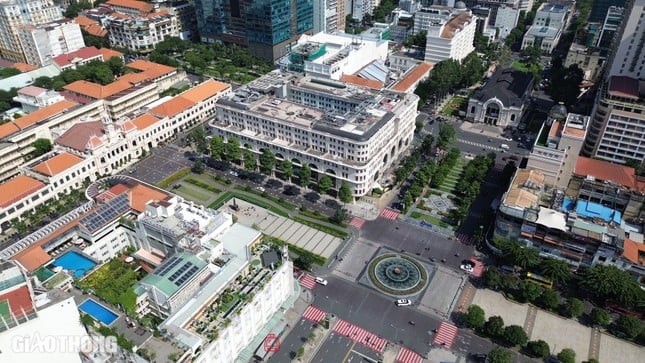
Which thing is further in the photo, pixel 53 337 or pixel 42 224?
pixel 42 224

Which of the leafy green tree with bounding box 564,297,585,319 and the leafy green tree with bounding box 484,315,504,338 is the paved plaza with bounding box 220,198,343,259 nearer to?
the leafy green tree with bounding box 484,315,504,338

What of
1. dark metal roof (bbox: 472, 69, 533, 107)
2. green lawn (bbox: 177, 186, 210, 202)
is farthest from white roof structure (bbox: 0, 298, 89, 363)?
dark metal roof (bbox: 472, 69, 533, 107)

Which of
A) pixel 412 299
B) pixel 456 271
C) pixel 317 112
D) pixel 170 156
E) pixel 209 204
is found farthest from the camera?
pixel 170 156

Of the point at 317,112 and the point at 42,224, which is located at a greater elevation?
the point at 317,112

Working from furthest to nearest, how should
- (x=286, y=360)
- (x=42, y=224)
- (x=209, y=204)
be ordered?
(x=209, y=204), (x=42, y=224), (x=286, y=360)

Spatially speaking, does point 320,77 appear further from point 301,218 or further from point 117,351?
point 117,351

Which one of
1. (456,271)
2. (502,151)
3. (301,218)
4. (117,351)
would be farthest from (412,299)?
(502,151)

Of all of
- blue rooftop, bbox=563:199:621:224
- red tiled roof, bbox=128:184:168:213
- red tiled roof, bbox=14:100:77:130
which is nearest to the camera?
red tiled roof, bbox=128:184:168:213
